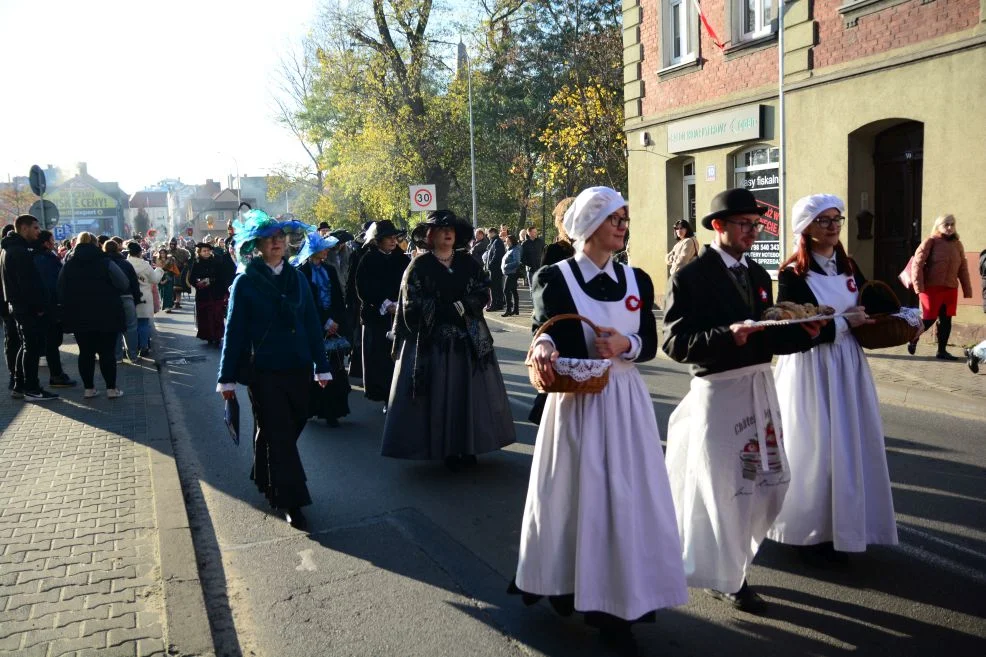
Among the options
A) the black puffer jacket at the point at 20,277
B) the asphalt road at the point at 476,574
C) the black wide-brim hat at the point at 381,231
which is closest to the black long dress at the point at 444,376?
the asphalt road at the point at 476,574

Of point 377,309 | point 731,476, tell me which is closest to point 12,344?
point 377,309

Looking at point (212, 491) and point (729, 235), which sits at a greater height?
point (729, 235)

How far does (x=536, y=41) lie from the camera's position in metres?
33.9

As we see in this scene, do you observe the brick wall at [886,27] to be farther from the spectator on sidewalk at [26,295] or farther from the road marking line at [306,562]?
the spectator on sidewalk at [26,295]

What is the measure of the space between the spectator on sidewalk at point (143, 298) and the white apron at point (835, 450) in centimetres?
1229

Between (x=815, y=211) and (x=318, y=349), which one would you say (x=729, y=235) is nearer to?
(x=815, y=211)

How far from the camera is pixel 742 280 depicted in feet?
13.8

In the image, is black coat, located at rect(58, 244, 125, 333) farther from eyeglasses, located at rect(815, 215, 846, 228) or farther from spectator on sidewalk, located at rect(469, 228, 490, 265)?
spectator on sidewalk, located at rect(469, 228, 490, 265)

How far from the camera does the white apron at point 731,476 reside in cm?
409

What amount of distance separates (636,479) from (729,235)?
1.28 m

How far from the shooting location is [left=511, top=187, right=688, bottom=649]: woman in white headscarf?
365 centimetres

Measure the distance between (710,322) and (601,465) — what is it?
900mm

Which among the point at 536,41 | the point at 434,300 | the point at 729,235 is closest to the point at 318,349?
the point at 434,300

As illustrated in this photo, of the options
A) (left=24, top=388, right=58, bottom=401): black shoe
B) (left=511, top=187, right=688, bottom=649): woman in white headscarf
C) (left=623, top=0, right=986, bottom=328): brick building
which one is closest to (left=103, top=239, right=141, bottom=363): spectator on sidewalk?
(left=24, top=388, right=58, bottom=401): black shoe
